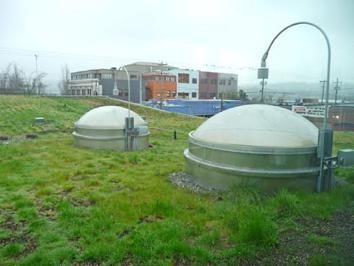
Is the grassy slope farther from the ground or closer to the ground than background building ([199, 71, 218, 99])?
closer to the ground

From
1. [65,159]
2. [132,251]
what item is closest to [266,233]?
[132,251]

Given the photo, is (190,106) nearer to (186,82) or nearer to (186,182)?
(186,82)

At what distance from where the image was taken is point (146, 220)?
5.76 metres

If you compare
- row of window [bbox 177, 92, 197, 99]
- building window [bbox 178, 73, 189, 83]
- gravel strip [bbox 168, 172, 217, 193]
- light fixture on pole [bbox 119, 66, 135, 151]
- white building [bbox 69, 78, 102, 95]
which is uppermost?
building window [bbox 178, 73, 189, 83]

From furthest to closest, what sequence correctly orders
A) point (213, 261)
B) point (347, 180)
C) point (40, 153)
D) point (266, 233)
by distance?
point (40, 153)
point (347, 180)
point (266, 233)
point (213, 261)

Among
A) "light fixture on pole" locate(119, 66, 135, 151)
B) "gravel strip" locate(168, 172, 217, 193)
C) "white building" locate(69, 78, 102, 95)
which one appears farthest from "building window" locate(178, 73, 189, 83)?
"gravel strip" locate(168, 172, 217, 193)

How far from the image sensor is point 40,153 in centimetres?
1245

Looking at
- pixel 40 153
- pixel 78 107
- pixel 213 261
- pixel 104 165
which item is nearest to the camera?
pixel 213 261

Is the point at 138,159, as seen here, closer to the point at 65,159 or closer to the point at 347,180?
the point at 65,159

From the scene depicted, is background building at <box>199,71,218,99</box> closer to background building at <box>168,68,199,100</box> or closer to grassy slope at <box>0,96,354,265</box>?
background building at <box>168,68,199,100</box>

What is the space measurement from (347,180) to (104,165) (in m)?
7.07

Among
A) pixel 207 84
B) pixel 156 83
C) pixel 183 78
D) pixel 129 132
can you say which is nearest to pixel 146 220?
pixel 129 132

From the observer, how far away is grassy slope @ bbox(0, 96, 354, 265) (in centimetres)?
454

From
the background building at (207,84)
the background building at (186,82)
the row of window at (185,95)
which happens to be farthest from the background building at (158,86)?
the background building at (207,84)
